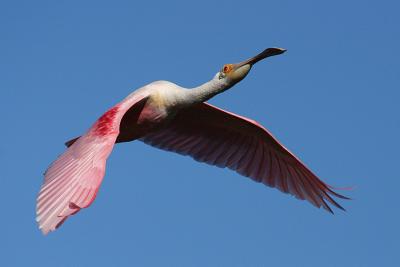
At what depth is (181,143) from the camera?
1521 cm

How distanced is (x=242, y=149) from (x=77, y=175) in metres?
4.41

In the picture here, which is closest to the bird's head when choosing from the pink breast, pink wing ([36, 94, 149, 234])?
pink wing ([36, 94, 149, 234])

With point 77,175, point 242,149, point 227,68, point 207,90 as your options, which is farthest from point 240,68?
point 242,149

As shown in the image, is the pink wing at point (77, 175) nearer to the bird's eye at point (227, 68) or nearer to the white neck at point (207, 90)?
the white neck at point (207, 90)

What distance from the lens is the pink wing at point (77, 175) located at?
10.9m

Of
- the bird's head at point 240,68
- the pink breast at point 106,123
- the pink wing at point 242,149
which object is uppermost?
the bird's head at point 240,68

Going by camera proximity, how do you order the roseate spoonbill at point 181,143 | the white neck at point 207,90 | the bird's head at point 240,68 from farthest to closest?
the white neck at point 207,90 → the bird's head at point 240,68 → the roseate spoonbill at point 181,143

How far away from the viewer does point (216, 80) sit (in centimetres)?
1309

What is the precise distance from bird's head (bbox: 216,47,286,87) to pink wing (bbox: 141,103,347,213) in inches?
75.1

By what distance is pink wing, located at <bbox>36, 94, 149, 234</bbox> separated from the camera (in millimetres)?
10930

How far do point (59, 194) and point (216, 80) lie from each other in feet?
9.18

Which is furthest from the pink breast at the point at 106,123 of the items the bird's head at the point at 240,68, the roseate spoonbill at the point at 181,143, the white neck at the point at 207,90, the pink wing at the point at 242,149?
the pink wing at the point at 242,149

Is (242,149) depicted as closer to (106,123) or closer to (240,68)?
(240,68)

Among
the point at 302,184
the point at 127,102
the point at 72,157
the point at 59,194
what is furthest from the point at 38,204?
→ the point at 302,184
